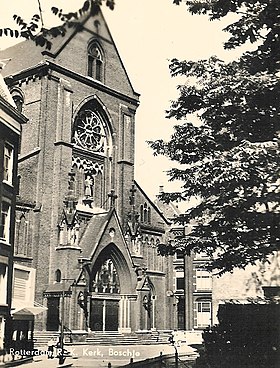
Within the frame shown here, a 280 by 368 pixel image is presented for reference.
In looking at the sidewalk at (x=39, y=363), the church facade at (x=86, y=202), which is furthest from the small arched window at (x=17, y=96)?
the sidewalk at (x=39, y=363)

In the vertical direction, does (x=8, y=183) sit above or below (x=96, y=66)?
below

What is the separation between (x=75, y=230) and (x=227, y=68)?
11329 millimetres

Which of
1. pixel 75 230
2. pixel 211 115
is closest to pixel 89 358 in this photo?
pixel 211 115

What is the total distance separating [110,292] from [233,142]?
43.4ft

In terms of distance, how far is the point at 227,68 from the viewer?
8.46m

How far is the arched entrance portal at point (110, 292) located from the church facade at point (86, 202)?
4 centimetres

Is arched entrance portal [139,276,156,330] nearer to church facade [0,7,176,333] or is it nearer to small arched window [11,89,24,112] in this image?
church facade [0,7,176,333]

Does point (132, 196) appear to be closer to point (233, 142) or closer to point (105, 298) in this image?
point (105, 298)

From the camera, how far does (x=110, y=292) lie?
20.5 meters

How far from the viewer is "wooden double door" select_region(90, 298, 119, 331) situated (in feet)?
63.2

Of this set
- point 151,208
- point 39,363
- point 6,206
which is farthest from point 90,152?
point 39,363

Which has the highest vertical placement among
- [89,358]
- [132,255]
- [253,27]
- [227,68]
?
[253,27]

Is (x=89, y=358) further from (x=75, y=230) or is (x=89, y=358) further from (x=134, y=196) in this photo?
(x=134, y=196)

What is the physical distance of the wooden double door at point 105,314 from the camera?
19269 mm
